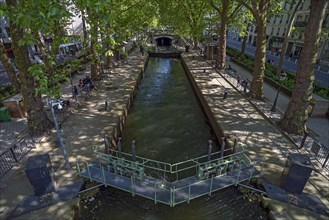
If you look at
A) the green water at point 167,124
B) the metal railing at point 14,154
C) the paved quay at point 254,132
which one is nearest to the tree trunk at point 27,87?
the metal railing at point 14,154

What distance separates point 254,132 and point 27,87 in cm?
1273

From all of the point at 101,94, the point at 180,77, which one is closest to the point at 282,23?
the point at 180,77

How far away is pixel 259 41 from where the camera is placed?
1527 centimetres

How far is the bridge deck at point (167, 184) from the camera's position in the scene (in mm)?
8378

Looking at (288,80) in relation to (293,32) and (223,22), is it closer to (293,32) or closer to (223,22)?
(223,22)

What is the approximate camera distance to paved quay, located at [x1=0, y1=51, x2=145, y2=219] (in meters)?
7.89

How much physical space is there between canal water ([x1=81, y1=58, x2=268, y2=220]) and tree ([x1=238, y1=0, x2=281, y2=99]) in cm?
491

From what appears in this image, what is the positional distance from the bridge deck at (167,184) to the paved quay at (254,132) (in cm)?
125

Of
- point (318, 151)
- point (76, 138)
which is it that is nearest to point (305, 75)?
point (318, 151)

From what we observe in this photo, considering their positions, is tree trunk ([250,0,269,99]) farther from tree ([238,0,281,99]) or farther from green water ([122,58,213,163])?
green water ([122,58,213,163])

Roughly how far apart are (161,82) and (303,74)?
16.9 meters

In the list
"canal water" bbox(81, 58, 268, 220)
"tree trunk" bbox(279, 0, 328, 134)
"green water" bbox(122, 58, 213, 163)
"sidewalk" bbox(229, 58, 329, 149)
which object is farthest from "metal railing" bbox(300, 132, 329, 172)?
"green water" bbox(122, 58, 213, 163)

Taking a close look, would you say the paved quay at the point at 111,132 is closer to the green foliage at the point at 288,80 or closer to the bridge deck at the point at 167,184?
the bridge deck at the point at 167,184

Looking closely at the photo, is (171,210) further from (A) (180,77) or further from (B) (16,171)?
(A) (180,77)
